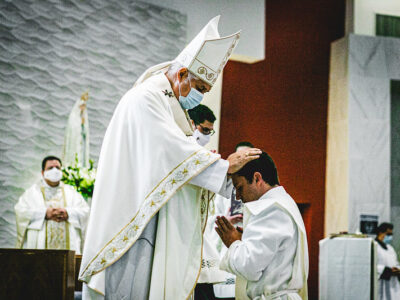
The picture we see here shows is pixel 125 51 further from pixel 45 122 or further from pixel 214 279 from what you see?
pixel 214 279

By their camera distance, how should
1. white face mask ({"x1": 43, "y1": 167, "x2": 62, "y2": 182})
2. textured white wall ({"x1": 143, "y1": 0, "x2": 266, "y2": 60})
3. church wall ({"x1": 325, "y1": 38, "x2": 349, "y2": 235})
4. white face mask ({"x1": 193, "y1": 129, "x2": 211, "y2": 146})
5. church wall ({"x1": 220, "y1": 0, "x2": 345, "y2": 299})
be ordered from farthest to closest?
1. church wall ({"x1": 325, "y1": 38, "x2": 349, "y2": 235})
2. church wall ({"x1": 220, "y1": 0, "x2": 345, "y2": 299})
3. textured white wall ({"x1": 143, "y1": 0, "x2": 266, "y2": 60})
4. white face mask ({"x1": 43, "y1": 167, "x2": 62, "y2": 182})
5. white face mask ({"x1": 193, "y1": 129, "x2": 211, "y2": 146})

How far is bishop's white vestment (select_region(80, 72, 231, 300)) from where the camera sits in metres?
2.91

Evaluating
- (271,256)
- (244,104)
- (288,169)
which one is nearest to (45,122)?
(244,104)

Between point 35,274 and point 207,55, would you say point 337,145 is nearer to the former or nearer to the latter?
point 207,55

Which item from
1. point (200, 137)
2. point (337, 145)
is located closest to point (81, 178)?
point (200, 137)

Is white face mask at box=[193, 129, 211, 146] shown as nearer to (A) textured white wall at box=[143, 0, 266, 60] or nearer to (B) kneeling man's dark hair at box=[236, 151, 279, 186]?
(B) kneeling man's dark hair at box=[236, 151, 279, 186]

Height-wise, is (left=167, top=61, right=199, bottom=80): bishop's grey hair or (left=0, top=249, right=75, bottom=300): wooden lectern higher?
(left=167, top=61, right=199, bottom=80): bishop's grey hair

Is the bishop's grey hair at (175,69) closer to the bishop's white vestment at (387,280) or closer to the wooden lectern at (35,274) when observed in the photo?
the wooden lectern at (35,274)

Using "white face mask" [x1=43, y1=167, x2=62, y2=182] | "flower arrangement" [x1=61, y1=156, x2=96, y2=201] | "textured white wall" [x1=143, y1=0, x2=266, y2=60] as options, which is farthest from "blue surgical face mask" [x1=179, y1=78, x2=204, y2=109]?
"textured white wall" [x1=143, y1=0, x2=266, y2=60]

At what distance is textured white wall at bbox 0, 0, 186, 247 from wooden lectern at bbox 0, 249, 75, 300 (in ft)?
15.8

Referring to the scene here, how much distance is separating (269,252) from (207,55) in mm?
1199

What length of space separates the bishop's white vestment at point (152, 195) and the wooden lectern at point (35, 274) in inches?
7.0

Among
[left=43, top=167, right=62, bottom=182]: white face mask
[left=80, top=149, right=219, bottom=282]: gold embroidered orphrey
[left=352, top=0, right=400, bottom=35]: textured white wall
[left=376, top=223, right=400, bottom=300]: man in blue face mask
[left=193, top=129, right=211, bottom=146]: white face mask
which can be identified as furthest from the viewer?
[left=352, top=0, right=400, bottom=35]: textured white wall

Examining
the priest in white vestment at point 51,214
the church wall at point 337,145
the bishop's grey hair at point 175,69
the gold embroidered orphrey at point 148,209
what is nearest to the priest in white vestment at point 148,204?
the gold embroidered orphrey at point 148,209
